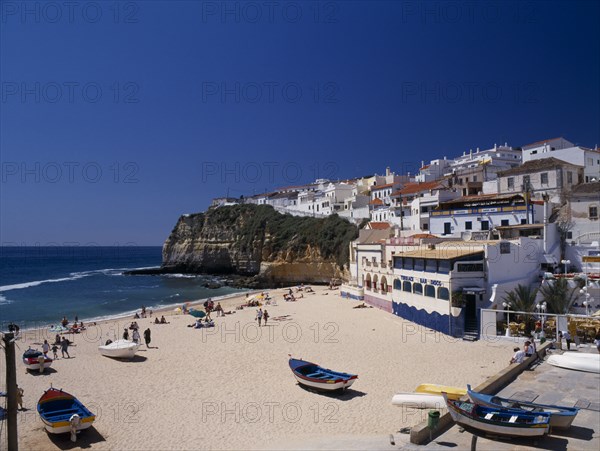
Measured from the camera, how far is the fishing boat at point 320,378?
14.7 m

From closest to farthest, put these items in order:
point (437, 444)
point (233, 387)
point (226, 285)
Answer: point (437, 444) < point (233, 387) < point (226, 285)

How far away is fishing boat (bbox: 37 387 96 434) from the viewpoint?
1216cm

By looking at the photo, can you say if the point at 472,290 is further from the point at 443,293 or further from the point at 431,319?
the point at 431,319

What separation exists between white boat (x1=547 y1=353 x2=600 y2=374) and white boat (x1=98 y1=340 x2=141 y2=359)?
17294 mm

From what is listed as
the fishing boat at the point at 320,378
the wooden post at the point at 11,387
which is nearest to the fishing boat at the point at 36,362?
the fishing boat at the point at 320,378

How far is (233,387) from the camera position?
1630 centimetres

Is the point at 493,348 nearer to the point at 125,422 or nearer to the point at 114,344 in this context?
the point at 125,422

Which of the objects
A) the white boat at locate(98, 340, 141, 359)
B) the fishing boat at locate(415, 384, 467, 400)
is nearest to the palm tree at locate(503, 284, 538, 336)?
the fishing boat at locate(415, 384, 467, 400)

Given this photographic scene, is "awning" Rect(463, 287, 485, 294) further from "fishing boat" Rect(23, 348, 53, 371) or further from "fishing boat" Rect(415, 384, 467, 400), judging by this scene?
"fishing boat" Rect(23, 348, 53, 371)

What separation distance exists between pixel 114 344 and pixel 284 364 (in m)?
8.65

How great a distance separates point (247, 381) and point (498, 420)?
9655 mm

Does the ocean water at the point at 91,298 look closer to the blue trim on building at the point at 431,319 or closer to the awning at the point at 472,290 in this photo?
the blue trim on building at the point at 431,319

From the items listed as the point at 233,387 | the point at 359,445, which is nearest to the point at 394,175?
the point at 233,387

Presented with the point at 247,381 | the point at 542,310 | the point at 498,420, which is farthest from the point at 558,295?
the point at 247,381
